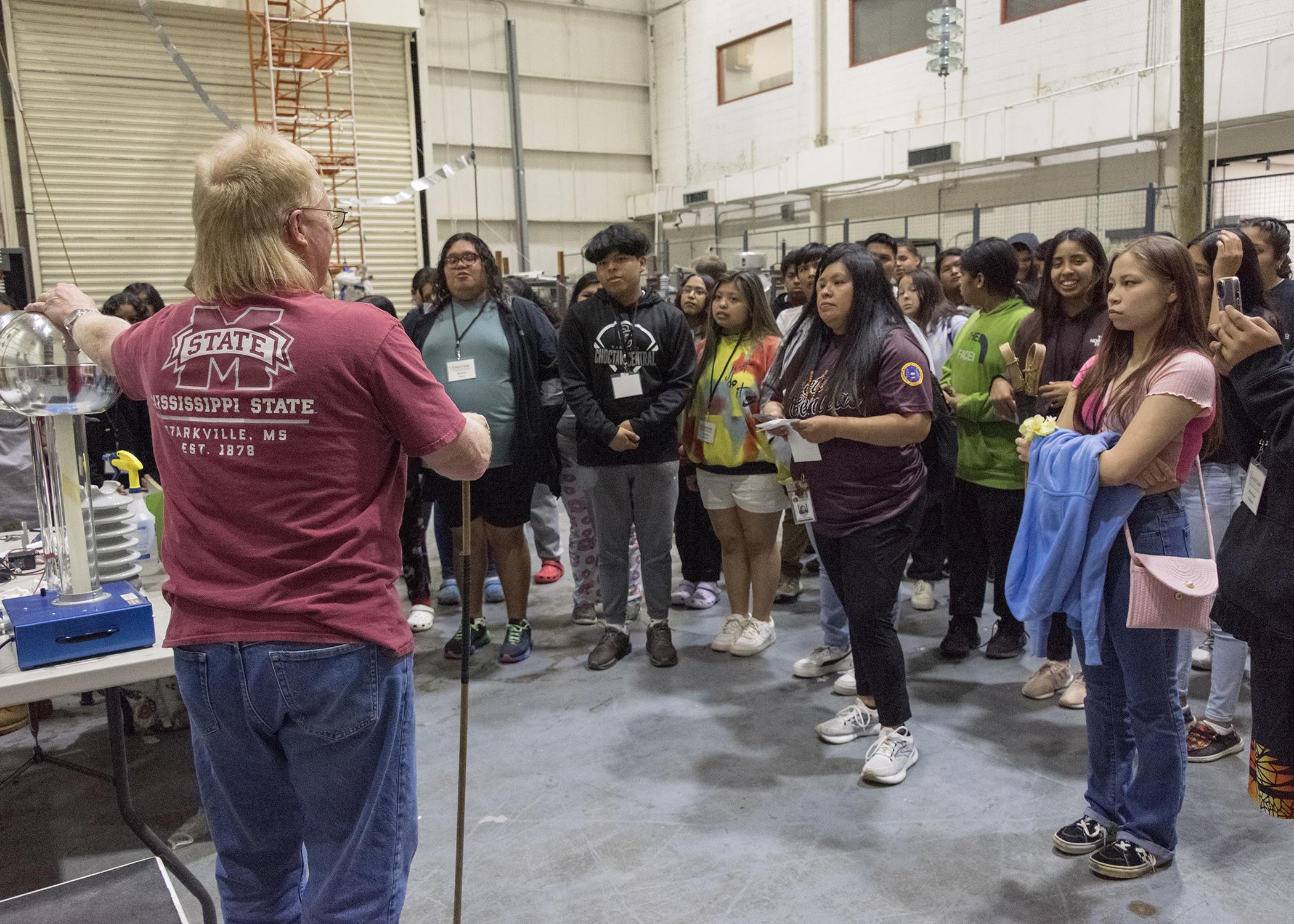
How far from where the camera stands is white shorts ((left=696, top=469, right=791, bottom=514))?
360 cm

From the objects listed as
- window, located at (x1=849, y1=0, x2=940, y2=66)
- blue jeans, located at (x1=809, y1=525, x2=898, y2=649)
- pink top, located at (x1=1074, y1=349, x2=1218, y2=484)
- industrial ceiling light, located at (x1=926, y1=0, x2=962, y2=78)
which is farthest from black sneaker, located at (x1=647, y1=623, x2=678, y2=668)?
window, located at (x1=849, y1=0, x2=940, y2=66)

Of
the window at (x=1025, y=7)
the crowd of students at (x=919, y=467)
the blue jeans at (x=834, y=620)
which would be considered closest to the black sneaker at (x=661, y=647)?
the crowd of students at (x=919, y=467)

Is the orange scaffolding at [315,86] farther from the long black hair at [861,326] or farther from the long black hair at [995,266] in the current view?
the long black hair at [861,326]

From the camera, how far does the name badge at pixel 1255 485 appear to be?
1690 millimetres

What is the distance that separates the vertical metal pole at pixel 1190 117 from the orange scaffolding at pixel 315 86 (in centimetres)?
813

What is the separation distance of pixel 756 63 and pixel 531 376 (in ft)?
35.9

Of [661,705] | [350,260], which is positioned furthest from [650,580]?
[350,260]

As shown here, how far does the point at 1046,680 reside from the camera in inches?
130

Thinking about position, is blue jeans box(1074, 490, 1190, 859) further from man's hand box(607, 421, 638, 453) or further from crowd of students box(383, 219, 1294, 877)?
man's hand box(607, 421, 638, 453)

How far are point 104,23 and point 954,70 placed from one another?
9154 mm

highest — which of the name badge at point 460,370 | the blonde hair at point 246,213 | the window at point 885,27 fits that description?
the window at point 885,27

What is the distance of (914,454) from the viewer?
9.22 feet

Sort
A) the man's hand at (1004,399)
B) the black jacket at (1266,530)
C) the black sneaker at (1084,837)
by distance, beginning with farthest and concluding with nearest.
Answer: the man's hand at (1004,399) < the black sneaker at (1084,837) < the black jacket at (1266,530)

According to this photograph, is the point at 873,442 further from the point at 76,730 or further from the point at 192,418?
the point at 76,730
